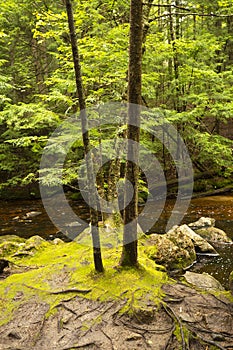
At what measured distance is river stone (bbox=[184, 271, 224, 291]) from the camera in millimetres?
5078

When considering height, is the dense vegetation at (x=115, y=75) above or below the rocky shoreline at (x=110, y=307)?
above

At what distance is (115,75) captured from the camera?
22.8ft

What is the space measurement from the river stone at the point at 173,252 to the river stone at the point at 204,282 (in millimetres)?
504

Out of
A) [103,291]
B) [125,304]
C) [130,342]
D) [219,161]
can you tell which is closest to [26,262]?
[103,291]

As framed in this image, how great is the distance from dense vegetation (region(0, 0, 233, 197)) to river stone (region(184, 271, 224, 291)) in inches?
148

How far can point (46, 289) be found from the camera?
466 centimetres

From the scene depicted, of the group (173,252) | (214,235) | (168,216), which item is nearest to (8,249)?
(173,252)

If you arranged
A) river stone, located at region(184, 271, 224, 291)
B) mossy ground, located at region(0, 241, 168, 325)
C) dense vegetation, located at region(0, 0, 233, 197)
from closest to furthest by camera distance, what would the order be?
1. mossy ground, located at region(0, 241, 168, 325)
2. river stone, located at region(184, 271, 224, 291)
3. dense vegetation, located at region(0, 0, 233, 197)

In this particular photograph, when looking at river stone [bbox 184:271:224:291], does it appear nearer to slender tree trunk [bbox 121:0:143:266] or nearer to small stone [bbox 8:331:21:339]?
slender tree trunk [bbox 121:0:143:266]

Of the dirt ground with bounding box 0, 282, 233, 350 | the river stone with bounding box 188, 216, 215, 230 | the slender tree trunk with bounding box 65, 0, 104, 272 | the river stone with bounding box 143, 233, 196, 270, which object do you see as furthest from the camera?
the river stone with bounding box 188, 216, 215, 230


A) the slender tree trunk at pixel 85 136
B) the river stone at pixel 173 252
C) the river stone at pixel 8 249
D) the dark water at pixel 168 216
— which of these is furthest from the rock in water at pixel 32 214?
the slender tree trunk at pixel 85 136

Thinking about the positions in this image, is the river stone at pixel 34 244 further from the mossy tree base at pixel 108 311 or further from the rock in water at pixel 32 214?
the rock in water at pixel 32 214

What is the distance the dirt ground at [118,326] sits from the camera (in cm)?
351

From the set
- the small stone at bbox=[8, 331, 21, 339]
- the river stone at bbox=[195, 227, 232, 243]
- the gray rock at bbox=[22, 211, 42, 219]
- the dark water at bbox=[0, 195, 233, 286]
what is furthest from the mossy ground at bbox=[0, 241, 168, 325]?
the gray rock at bbox=[22, 211, 42, 219]
